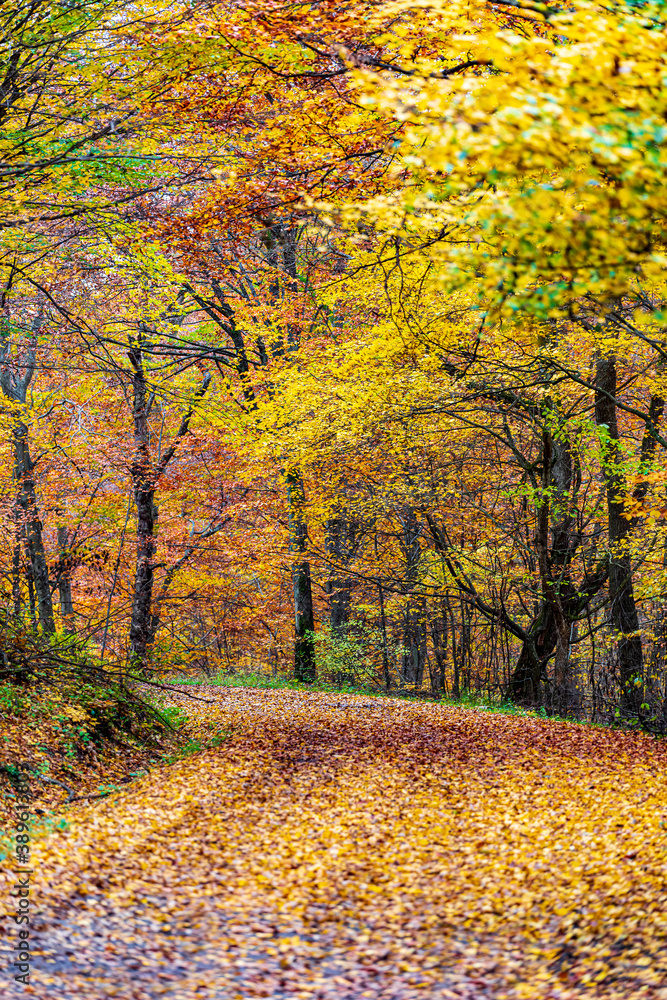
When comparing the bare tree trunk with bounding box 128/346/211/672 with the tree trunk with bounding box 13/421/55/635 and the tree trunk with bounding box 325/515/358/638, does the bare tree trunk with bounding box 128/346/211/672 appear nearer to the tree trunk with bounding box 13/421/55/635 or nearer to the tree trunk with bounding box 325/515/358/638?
the tree trunk with bounding box 13/421/55/635

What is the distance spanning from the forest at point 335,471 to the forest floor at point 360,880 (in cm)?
4

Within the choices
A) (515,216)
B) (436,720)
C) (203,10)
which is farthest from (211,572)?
(515,216)

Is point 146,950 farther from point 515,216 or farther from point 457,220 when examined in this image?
point 457,220

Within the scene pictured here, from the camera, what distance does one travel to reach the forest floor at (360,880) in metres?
4.65

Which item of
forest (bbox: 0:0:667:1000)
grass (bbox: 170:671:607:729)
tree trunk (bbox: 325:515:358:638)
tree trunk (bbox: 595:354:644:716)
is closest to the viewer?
forest (bbox: 0:0:667:1000)

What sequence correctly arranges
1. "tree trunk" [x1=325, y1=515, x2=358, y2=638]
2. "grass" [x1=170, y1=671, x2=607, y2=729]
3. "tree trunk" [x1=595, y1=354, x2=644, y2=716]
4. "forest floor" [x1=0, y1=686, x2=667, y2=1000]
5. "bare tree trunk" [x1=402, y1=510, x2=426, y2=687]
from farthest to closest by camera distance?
"tree trunk" [x1=325, y1=515, x2=358, y2=638] → "bare tree trunk" [x1=402, y1=510, x2=426, y2=687] → "grass" [x1=170, y1=671, x2=607, y2=729] → "tree trunk" [x1=595, y1=354, x2=644, y2=716] → "forest floor" [x1=0, y1=686, x2=667, y2=1000]

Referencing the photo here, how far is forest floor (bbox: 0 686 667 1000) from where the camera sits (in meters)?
4.65

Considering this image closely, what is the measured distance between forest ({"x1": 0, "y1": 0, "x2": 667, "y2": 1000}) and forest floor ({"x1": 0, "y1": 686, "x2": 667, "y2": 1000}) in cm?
4

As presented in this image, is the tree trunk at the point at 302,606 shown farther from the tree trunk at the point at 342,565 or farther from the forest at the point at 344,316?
the tree trunk at the point at 342,565

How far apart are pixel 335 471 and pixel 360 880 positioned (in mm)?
12314

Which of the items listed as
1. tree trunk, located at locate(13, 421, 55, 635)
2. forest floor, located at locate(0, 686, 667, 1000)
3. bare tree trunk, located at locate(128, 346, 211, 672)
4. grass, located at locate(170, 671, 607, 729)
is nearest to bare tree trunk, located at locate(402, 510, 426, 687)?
grass, located at locate(170, 671, 607, 729)

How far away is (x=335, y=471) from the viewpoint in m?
17.9

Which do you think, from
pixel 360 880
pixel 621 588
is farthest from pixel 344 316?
pixel 360 880

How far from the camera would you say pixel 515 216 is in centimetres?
363
